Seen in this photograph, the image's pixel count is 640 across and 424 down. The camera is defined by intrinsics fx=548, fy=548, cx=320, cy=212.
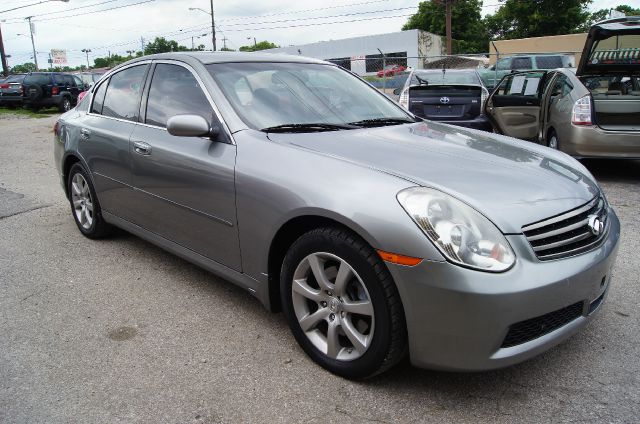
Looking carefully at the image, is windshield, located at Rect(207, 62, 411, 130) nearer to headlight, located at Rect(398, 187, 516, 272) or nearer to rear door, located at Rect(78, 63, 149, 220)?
rear door, located at Rect(78, 63, 149, 220)

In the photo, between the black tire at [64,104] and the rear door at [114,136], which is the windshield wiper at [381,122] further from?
the black tire at [64,104]

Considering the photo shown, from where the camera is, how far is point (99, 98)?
4.66 m

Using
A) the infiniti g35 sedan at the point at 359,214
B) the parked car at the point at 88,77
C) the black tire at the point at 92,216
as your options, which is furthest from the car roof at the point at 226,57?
the parked car at the point at 88,77

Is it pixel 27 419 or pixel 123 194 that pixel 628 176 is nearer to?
pixel 123 194

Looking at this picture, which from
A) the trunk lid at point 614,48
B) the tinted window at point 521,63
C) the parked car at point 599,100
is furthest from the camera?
the tinted window at point 521,63

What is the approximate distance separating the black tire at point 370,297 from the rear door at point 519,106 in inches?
246

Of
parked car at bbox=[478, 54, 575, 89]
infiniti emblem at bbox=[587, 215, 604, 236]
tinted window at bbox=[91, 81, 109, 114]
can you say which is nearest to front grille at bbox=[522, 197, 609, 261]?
infiniti emblem at bbox=[587, 215, 604, 236]

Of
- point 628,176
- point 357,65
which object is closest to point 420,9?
point 357,65

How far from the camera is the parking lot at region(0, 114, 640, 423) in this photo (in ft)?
7.81

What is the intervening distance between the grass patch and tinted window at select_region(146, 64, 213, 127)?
18020 mm

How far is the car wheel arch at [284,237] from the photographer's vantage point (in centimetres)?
254

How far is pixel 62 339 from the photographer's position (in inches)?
121

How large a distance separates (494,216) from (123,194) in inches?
110

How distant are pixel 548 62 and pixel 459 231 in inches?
705
